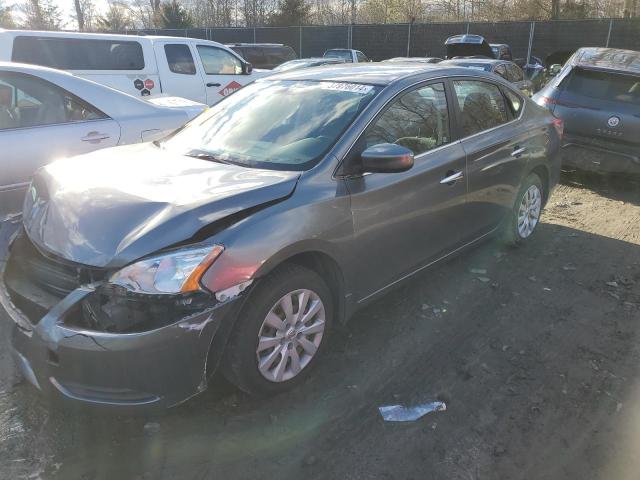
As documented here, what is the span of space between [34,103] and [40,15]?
167 feet

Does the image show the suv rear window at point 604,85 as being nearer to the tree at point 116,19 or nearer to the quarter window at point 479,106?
the quarter window at point 479,106

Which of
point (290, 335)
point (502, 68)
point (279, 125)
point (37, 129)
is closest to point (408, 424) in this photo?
point (290, 335)

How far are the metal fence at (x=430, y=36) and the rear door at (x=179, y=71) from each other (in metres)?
18.3

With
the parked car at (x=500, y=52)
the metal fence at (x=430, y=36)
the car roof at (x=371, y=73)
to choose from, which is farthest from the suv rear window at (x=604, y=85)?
the metal fence at (x=430, y=36)

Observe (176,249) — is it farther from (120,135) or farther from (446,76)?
(120,135)

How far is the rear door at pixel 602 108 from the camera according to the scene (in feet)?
21.5

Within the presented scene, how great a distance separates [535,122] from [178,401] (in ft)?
13.2

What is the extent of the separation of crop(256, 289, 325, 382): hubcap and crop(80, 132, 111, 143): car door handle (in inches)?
117

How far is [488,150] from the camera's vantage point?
163 inches

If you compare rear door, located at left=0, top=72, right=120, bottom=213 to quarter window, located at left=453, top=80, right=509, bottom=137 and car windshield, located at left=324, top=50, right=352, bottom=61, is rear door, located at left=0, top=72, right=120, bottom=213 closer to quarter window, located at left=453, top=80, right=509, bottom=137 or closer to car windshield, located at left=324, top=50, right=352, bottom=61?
quarter window, located at left=453, top=80, right=509, bottom=137

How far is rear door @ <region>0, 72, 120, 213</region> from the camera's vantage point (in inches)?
170

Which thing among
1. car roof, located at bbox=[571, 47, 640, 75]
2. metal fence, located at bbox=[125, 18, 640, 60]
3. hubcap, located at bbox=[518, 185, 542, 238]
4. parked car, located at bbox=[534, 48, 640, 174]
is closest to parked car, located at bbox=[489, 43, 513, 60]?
metal fence, located at bbox=[125, 18, 640, 60]

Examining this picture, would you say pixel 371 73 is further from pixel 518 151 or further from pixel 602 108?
pixel 602 108

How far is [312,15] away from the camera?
39438 mm
